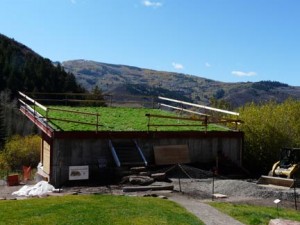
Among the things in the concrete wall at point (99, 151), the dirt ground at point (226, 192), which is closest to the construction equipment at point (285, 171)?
the dirt ground at point (226, 192)

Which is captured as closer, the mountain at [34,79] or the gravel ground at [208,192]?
the gravel ground at [208,192]

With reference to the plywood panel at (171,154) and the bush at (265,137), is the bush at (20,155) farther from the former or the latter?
the plywood panel at (171,154)

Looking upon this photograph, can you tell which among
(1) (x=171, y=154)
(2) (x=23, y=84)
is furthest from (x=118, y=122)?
(2) (x=23, y=84)

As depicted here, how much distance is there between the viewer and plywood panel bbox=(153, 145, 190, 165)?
90.6ft

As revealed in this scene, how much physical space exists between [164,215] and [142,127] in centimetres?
1474

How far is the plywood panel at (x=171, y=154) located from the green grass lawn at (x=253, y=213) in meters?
8.98

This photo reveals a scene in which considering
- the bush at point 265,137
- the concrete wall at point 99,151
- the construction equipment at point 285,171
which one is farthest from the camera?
the bush at point 265,137

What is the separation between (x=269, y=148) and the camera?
3481 centimetres

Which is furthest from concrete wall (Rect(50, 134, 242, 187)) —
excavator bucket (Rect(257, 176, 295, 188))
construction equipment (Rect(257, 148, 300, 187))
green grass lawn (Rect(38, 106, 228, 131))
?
excavator bucket (Rect(257, 176, 295, 188))

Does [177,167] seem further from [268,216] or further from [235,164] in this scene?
[268,216]

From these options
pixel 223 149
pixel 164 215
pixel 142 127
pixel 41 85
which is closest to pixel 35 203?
pixel 164 215

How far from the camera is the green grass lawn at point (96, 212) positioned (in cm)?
1400

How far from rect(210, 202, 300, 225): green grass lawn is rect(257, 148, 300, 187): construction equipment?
567 cm

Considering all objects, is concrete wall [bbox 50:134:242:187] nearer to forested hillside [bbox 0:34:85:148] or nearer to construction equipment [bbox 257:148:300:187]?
construction equipment [bbox 257:148:300:187]
